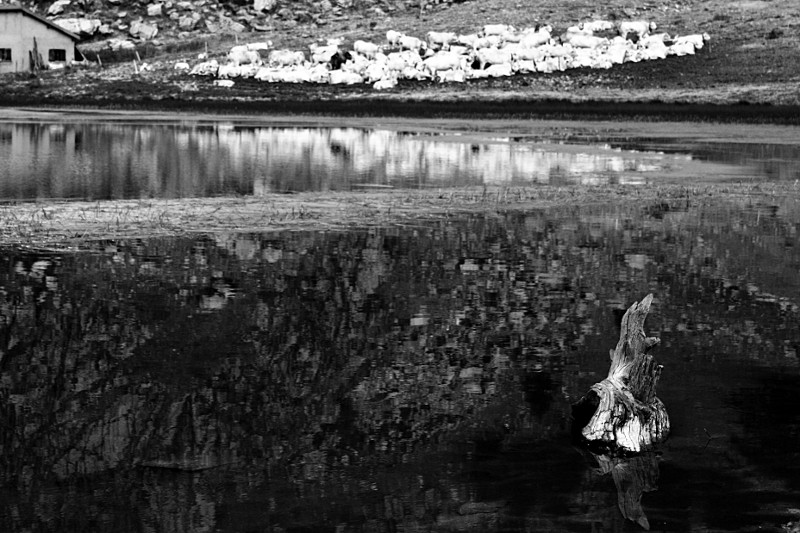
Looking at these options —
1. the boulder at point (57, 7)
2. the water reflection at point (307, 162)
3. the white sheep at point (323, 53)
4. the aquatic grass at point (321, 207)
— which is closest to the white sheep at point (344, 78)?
the white sheep at point (323, 53)

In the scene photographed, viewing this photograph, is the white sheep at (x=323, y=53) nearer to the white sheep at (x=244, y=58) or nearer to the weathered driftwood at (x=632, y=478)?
the white sheep at (x=244, y=58)

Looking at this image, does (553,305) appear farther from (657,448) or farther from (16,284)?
(16,284)

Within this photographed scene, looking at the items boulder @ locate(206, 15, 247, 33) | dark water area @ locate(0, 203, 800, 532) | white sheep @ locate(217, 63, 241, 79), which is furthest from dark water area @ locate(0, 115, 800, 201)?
boulder @ locate(206, 15, 247, 33)

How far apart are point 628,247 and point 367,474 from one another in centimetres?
1120

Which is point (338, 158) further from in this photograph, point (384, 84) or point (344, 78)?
point (344, 78)

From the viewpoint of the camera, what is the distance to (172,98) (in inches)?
2859

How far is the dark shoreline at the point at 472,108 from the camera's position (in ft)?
198

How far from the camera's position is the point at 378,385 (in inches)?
470

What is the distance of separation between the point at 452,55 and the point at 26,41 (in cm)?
2842

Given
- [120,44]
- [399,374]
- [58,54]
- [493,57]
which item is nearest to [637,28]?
[493,57]

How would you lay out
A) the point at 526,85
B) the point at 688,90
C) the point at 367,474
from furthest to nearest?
the point at 526,85
the point at 688,90
the point at 367,474

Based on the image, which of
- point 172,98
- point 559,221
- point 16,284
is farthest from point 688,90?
point 16,284

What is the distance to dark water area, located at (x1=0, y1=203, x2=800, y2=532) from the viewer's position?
8984 mm

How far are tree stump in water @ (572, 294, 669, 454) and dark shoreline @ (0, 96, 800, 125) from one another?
155 feet
